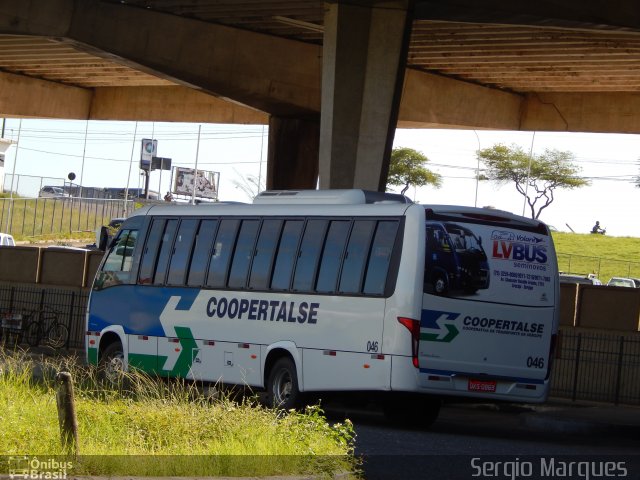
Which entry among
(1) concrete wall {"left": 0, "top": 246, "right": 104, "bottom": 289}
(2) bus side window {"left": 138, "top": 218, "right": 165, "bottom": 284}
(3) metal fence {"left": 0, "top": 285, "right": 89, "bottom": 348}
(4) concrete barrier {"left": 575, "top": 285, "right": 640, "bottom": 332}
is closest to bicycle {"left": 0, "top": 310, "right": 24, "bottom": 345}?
(3) metal fence {"left": 0, "top": 285, "right": 89, "bottom": 348}

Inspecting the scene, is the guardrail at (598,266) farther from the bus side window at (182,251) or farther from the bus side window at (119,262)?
the bus side window at (182,251)

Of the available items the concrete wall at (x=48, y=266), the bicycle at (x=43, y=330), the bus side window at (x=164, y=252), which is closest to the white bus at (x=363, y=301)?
the bus side window at (x=164, y=252)

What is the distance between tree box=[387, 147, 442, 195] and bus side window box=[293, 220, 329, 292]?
109 metres

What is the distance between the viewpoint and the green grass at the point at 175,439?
9805 mm

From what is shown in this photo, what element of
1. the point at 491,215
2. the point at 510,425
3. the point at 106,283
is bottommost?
the point at 510,425

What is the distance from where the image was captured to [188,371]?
771 inches

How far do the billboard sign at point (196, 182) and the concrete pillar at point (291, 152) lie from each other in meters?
66.1

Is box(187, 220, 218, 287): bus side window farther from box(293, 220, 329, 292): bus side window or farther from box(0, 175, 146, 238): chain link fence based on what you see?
box(0, 175, 146, 238): chain link fence

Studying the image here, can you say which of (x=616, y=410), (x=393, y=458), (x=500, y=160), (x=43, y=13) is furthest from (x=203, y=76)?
(x=500, y=160)

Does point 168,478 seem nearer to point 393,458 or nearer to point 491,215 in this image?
point 393,458

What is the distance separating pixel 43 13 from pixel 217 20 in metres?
5.03

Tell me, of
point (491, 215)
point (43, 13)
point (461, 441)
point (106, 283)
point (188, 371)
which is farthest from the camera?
point (43, 13)

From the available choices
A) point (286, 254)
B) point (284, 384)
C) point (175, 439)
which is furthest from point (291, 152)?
point (175, 439)

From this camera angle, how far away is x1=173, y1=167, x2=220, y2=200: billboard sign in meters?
109
